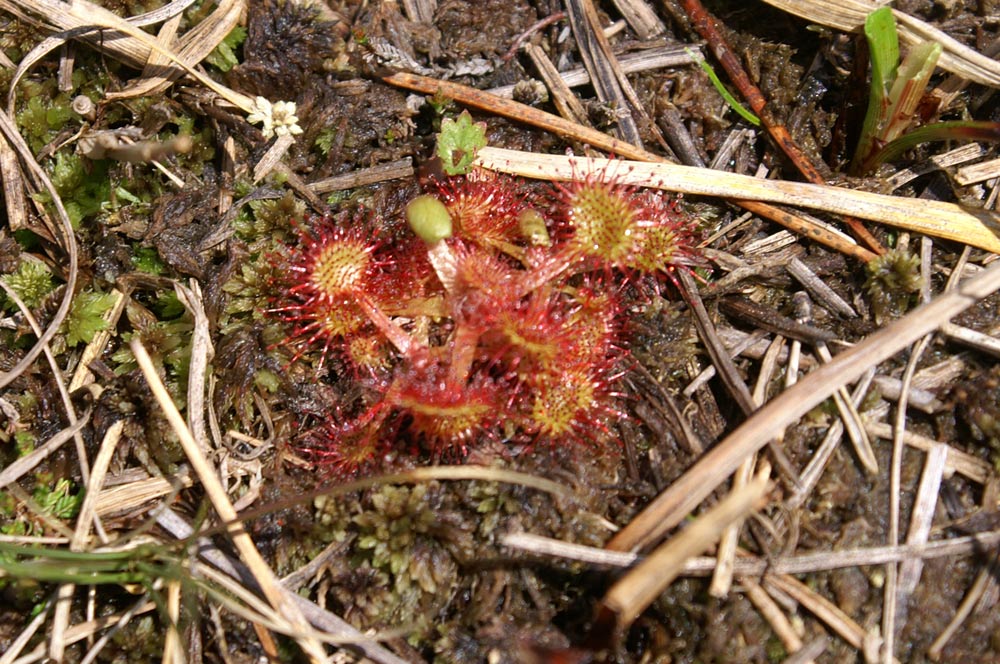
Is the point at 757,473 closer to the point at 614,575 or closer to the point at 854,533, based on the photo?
the point at 854,533

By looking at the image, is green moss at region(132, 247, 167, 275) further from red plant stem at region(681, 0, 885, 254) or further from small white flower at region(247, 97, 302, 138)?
red plant stem at region(681, 0, 885, 254)

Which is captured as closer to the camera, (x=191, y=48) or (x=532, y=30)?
(x=191, y=48)

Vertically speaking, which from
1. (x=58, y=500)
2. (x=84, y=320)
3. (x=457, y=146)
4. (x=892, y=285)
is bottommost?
(x=58, y=500)

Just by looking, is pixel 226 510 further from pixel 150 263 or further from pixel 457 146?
pixel 457 146

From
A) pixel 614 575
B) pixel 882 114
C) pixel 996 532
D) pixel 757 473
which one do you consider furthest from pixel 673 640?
pixel 882 114

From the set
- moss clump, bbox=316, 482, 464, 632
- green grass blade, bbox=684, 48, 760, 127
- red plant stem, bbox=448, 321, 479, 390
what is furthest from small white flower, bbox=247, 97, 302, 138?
green grass blade, bbox=684, 48, 760, 127

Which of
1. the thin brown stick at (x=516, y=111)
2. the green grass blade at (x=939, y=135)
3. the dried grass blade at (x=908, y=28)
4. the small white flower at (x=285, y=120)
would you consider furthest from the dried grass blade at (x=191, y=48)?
the green grass blade at (x=939, y=135)

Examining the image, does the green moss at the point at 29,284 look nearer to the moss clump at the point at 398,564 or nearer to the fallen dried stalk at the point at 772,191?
the moss clump at the point at 398,564

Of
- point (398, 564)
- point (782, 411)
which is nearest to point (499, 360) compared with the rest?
point (398, 564)
